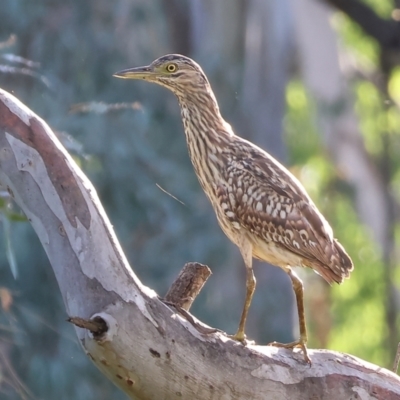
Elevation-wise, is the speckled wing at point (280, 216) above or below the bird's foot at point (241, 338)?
above

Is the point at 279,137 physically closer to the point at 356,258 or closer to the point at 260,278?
the point at 260,278

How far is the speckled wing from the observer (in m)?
4.29

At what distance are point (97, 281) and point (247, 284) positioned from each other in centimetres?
102

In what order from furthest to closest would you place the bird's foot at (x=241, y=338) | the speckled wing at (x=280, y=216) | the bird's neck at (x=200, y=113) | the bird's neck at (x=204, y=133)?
the bird's neck at (x=200, y=113)
the bird's neck at (x=204, y=133)
the speckled wing at (x=280, y=216)
the bird's foot at (x=241, y=338)

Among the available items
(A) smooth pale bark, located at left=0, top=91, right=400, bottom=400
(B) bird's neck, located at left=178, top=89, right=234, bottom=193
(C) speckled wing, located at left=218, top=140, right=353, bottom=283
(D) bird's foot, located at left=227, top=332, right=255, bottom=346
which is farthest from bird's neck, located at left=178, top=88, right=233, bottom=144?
(A) smooth pale bark, located at left=0, top=91, right=400, bottom=400

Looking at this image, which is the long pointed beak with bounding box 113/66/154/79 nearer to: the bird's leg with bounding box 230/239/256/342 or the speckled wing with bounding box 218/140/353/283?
the speckled wing with bounding box 218/140/353/283

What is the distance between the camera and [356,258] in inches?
575

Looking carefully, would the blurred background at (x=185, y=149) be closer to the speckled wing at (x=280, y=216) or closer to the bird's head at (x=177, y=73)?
the bird's head at (x=177, y=73)

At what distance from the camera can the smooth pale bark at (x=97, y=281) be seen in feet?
10.8

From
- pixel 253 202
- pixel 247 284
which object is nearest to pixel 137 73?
pixel 253 202

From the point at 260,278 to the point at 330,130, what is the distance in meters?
2.61

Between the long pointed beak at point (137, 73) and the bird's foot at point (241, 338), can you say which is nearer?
the bird's foot at point (241, 338)

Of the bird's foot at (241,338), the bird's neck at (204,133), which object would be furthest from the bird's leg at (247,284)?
the bird's neck at (204,133)

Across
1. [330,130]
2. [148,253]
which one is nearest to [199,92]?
[148,253]
